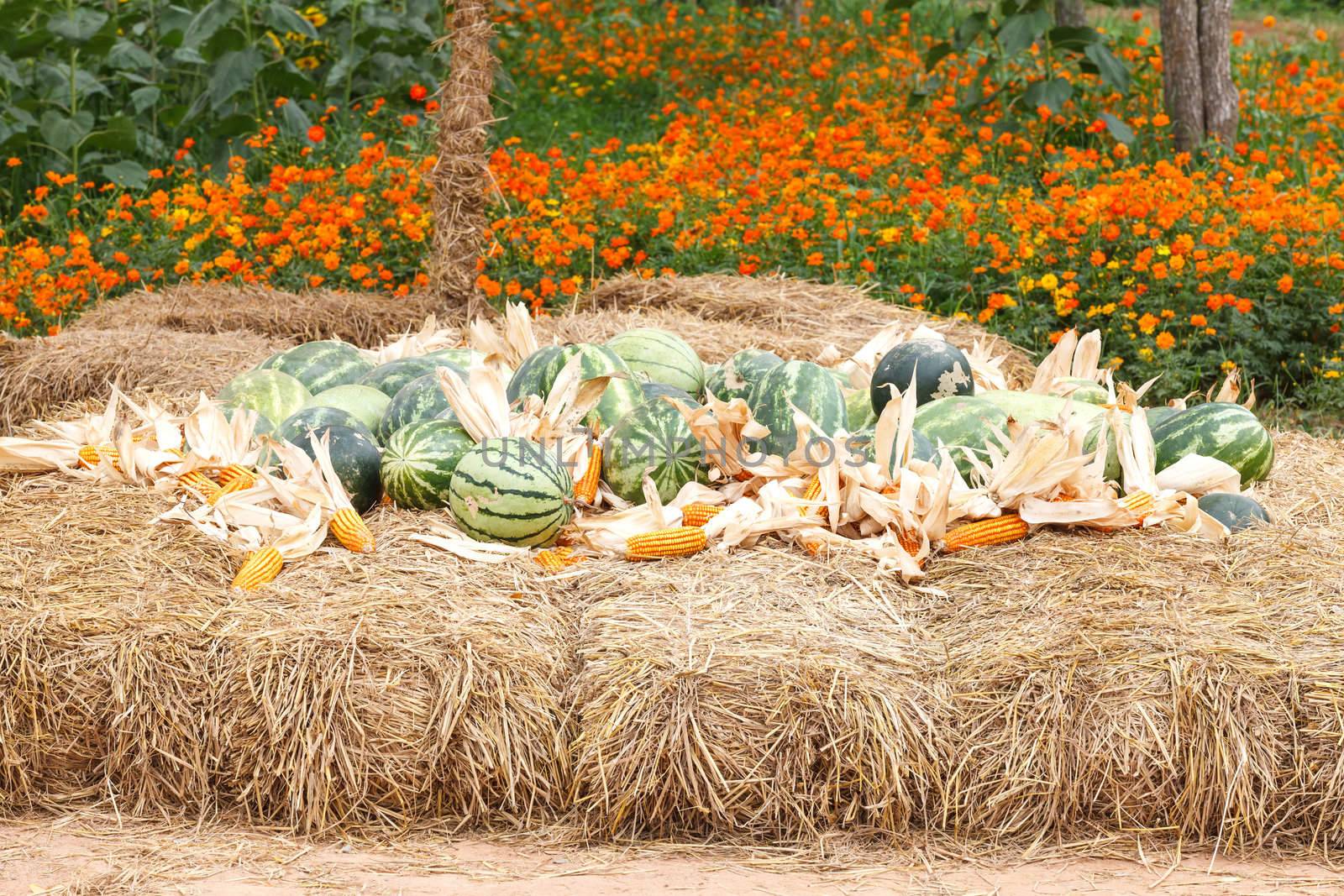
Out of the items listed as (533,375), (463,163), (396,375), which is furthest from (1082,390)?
(463,163)

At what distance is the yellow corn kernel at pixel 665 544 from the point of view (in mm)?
3402

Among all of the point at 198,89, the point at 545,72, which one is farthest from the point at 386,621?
the point at 545,72

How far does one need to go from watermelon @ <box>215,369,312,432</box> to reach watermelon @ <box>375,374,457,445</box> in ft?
1.12

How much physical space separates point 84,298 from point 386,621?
17.5ft

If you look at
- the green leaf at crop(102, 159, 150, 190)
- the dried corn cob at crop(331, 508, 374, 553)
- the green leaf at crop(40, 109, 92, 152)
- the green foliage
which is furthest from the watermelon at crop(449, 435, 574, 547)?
the green leaf at crop(40, 109, 92, 152)

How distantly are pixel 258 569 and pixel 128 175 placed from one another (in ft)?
21.4

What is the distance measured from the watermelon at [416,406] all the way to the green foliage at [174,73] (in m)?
Result: 5.63

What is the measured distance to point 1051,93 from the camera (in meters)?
8.70

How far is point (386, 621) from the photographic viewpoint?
304 cm

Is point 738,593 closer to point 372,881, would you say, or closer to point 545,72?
point 372,881

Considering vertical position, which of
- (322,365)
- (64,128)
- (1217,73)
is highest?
(1217,73)

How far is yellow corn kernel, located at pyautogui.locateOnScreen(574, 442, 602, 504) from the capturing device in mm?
3729

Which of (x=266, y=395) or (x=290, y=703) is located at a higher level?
(x=266, y=395)

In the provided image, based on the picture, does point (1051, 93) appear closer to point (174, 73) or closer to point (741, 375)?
point (741, 375)
